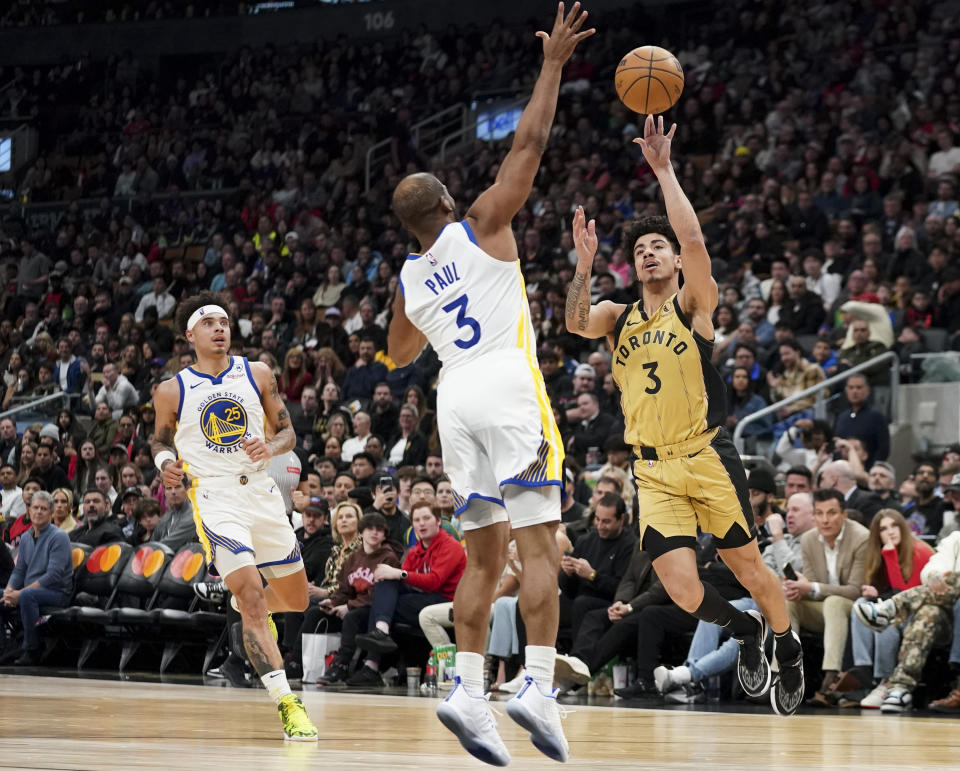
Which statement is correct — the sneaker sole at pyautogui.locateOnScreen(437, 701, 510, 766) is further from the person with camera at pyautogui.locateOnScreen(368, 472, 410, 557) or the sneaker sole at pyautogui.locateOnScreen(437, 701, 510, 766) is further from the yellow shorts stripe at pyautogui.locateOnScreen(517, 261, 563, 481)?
the person with camera at pyautogui.locateOnScreen(368, 472, 410, 557)

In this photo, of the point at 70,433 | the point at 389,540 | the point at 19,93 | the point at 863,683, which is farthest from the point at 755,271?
the point at 19,93

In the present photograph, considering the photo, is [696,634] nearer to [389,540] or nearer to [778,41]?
[389,540]

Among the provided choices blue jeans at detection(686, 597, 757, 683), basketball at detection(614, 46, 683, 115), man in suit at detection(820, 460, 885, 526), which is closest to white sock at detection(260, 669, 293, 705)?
basketball at detection(614, 46, 683, 115)

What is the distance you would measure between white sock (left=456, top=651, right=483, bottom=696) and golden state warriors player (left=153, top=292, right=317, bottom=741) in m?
2.14

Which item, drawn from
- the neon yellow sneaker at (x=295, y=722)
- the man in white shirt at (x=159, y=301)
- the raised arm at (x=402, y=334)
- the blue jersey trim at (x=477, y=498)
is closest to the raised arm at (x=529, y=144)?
the raised arm at (x=402, y=334)

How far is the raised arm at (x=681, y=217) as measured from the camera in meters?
6.02

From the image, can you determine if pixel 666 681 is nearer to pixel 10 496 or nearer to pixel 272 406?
pixel 272 406

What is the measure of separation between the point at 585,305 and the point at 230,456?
2068 mm

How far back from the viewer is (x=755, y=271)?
15.2 meters

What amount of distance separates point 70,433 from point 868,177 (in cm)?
1027

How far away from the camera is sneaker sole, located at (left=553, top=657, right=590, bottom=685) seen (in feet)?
31.0

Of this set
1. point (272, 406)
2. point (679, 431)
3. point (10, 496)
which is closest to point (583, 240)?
point (679, 431)

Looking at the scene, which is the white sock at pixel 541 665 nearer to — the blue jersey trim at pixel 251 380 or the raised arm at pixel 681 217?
the raised arm at pixel 681 217

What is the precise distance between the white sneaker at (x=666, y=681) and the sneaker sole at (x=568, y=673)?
1.62 ft
